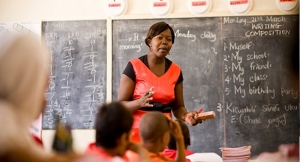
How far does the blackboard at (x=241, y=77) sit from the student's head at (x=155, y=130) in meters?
2.38

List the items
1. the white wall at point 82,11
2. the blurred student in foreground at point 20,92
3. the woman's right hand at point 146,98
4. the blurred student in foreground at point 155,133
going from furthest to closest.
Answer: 1. the white wall at point 82,11
2. the woman's right hand at point 146,98
3. the blurred student in foreground at point 155,133
4. the blurred student in foreground at point 20,92

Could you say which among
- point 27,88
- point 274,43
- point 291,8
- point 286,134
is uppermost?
point 291,8

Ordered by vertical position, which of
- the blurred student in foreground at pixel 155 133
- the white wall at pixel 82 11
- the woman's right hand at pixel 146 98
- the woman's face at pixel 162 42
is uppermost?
the white wall at pixel 82 11

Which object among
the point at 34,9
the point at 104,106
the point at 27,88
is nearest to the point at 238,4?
the point at 34,9

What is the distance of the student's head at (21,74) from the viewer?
0.90 metres

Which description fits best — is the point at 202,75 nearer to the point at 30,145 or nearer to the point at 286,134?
the point at 286,134

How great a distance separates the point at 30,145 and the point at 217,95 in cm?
Result: 368

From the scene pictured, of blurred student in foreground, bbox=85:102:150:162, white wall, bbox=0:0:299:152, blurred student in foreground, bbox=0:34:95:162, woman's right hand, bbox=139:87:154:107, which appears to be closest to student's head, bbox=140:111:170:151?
blurred student in foreground, bbox=85:102:150:162

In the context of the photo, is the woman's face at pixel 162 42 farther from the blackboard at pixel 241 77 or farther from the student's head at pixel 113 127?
the student's head at pixel 113 127

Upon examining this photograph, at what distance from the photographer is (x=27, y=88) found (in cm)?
91

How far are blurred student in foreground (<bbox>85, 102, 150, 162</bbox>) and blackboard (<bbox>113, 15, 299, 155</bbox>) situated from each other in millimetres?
2721

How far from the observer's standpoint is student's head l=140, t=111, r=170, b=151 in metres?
2.02

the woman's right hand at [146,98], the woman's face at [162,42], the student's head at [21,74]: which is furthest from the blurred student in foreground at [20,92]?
the woman's face at [162,42]

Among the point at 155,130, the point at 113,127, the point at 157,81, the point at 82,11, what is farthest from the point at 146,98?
the point at 82,11
